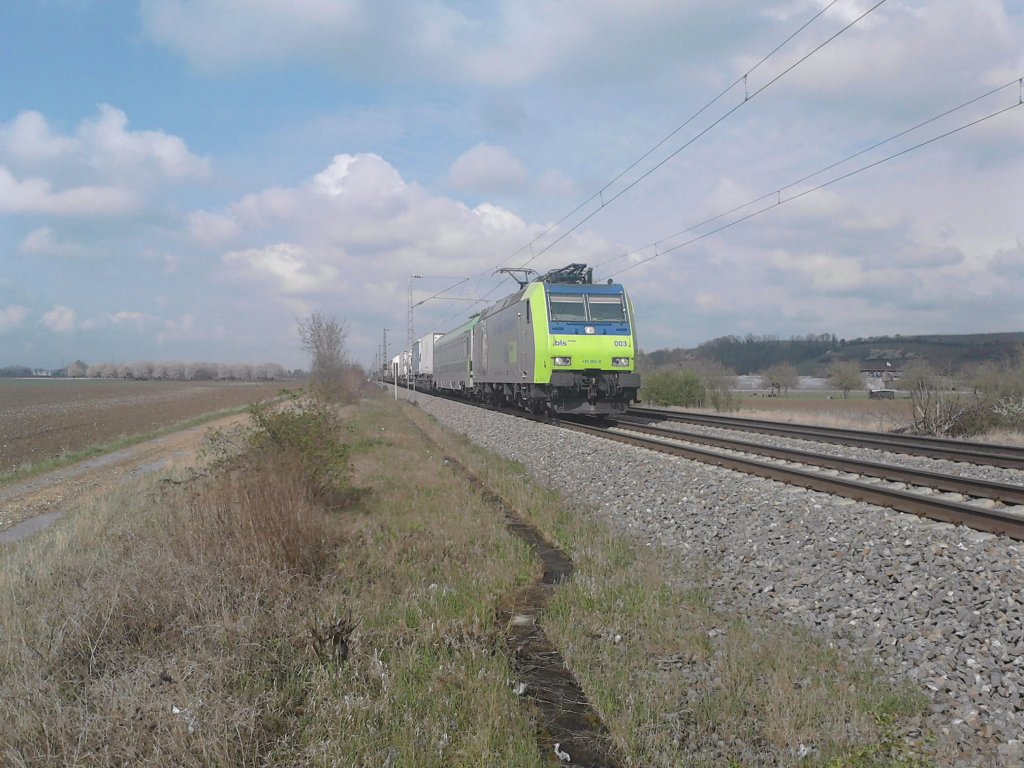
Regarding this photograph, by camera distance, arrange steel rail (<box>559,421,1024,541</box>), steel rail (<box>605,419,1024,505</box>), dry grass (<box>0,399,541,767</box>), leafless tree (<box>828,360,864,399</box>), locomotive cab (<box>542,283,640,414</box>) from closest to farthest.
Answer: dry grass (<box>0,399,541,767</box>)
steel rail (<box>559,421,1024,541</box>)
steel rail (<box>605,419,1024,505</box>)
locomotive cab (<box>542,283,640,414</box>)
leafless tree (<box>828,360,864,399</box>)

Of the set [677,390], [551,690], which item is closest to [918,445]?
[551,690]

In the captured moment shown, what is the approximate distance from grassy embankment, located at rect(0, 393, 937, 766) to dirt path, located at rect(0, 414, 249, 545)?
8.38m

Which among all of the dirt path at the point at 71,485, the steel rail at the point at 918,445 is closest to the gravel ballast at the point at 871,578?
the steel rail at the point at 918,445

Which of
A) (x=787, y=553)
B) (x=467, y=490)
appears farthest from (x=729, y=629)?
(x=467, y=490)

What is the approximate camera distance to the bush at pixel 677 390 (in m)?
32.8

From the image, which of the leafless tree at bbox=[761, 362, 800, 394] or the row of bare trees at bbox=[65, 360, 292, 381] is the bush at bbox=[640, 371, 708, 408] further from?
the row of bare trees at bbox=[65, 360, 292, 381]

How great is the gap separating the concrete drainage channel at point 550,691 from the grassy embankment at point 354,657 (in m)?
0.11

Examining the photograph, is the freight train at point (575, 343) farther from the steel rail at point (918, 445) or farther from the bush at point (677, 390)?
the bush at point (677, 390)

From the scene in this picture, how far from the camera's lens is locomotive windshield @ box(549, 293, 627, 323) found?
18.8 meters

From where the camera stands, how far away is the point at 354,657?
15.3 feet

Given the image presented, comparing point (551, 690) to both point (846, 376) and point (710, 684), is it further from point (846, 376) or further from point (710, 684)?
point (846, 376)

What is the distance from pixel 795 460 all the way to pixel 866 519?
14.6 ft

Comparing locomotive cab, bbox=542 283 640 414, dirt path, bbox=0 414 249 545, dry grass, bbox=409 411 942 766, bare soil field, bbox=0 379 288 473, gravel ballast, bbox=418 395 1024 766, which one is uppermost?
locomotive cab, bbox=542 283 640 414

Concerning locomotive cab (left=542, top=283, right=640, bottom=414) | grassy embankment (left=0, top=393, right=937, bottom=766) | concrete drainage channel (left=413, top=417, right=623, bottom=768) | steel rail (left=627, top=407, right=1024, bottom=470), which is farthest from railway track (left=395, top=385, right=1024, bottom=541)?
concrete drainage channel (left=413, top=417, right=623, bottom=768)
